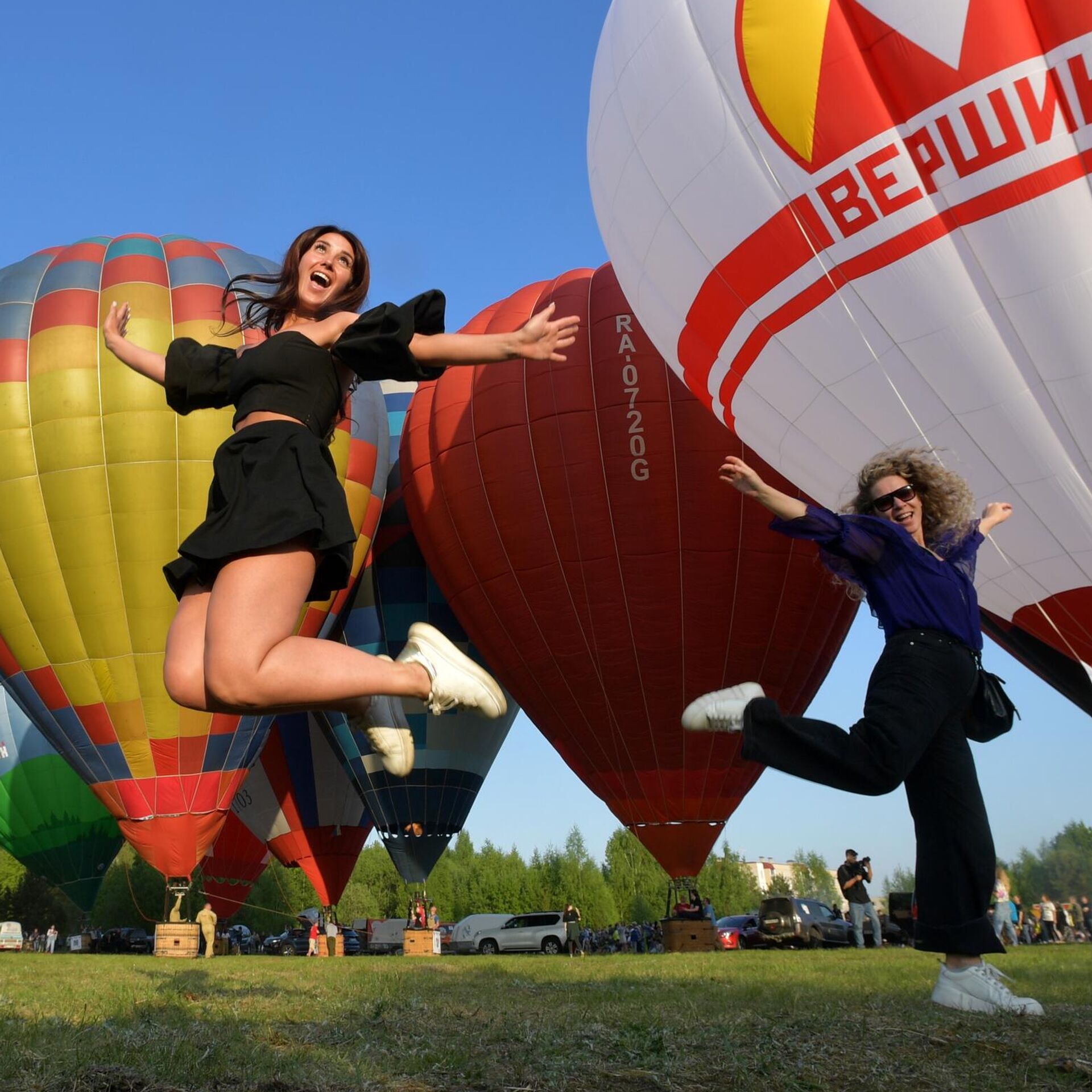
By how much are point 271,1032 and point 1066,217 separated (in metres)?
8.99

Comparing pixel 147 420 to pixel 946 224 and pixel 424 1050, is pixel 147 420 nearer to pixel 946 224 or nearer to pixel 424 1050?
pixel 946 224

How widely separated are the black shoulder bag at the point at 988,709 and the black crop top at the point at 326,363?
2.11m

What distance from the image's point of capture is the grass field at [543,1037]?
2848 millimetres

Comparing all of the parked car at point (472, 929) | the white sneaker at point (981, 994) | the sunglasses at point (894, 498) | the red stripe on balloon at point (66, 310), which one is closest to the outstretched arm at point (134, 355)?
the sunglasses at point (894, 498)

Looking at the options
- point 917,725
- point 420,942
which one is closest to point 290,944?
point 420,942

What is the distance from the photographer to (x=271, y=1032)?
12.6ft

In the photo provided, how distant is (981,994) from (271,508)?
294cm

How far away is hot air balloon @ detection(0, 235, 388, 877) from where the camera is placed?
57.1ft

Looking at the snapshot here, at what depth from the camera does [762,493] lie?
4.03 meters

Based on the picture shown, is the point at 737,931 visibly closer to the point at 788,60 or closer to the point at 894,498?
the point at 788,60

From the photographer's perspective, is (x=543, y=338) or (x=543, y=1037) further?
(x=543, y=1037)

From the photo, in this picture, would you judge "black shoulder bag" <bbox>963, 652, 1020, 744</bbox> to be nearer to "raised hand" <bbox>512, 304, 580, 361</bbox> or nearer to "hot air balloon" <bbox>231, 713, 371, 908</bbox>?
"raised hand" <bbox>512, 304, 580, 361</bbox>

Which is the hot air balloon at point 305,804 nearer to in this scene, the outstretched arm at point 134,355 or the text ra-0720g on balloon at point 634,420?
the text ra-0720g on balloon at point 634,420

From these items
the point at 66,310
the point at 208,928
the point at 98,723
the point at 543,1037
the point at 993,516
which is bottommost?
the point at 543,1037
